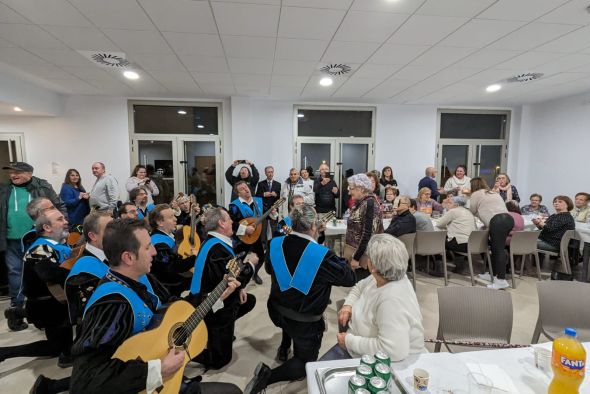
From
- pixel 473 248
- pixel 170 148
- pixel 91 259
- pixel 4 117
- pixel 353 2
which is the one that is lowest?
pixel 473 248

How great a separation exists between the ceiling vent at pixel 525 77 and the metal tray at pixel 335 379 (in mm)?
5235

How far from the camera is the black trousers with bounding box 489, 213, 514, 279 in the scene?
12.9 feet

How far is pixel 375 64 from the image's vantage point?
409cm

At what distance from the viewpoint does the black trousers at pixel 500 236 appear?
3945 millimetres

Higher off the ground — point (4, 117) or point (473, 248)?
point (4, 117)

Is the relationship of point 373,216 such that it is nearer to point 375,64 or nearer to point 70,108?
point 375,64

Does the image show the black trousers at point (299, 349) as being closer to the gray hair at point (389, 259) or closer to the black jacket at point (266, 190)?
the gray hair at point (389, 259)

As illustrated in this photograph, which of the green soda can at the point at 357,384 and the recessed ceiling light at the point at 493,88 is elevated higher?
the recessed ceiling light at the point at 493,88

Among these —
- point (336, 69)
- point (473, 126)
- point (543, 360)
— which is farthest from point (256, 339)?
point (473, 126)

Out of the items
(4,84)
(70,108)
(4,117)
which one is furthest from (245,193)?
(4,117)

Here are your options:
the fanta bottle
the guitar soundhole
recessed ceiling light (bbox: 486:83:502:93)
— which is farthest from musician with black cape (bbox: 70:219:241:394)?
recessed ceiling light (bbox: 486:83:502:93)

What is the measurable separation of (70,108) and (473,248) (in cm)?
749

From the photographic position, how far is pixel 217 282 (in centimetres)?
215

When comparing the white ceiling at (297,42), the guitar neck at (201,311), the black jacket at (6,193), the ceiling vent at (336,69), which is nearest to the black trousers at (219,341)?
the guitar neck at (201,311)
